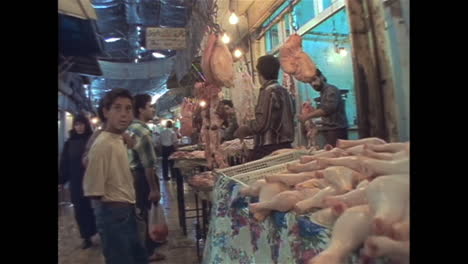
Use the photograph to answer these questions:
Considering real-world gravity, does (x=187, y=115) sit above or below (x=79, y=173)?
above

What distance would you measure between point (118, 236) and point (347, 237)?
39.8 inches

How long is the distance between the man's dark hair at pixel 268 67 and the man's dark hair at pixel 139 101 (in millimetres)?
774

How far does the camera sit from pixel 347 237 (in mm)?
580

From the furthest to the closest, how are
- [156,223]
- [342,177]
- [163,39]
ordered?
[163,39] < [156,223] < [342,177]

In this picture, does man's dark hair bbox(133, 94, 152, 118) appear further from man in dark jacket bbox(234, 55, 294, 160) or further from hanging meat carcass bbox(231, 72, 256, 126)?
hanging meat carcass bbox(231, 72, 256, 126)

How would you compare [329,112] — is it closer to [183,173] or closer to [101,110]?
[183,173]

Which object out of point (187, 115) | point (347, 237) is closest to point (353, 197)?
point (347, 237)

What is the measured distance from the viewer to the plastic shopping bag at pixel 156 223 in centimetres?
150

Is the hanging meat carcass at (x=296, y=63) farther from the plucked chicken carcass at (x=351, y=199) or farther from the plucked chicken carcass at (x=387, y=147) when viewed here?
the plucked chicken carcass at (x=351, y=199)

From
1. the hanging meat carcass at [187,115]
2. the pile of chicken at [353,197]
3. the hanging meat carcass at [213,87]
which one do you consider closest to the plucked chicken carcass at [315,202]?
the pile of chicken at [353,197]

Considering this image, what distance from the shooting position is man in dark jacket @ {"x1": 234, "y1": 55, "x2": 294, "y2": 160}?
186 cm

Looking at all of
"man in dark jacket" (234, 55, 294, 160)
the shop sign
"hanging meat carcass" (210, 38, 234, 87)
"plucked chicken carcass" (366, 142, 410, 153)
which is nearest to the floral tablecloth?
"plucked chicken carcass" (366, 142, 410, 153)
